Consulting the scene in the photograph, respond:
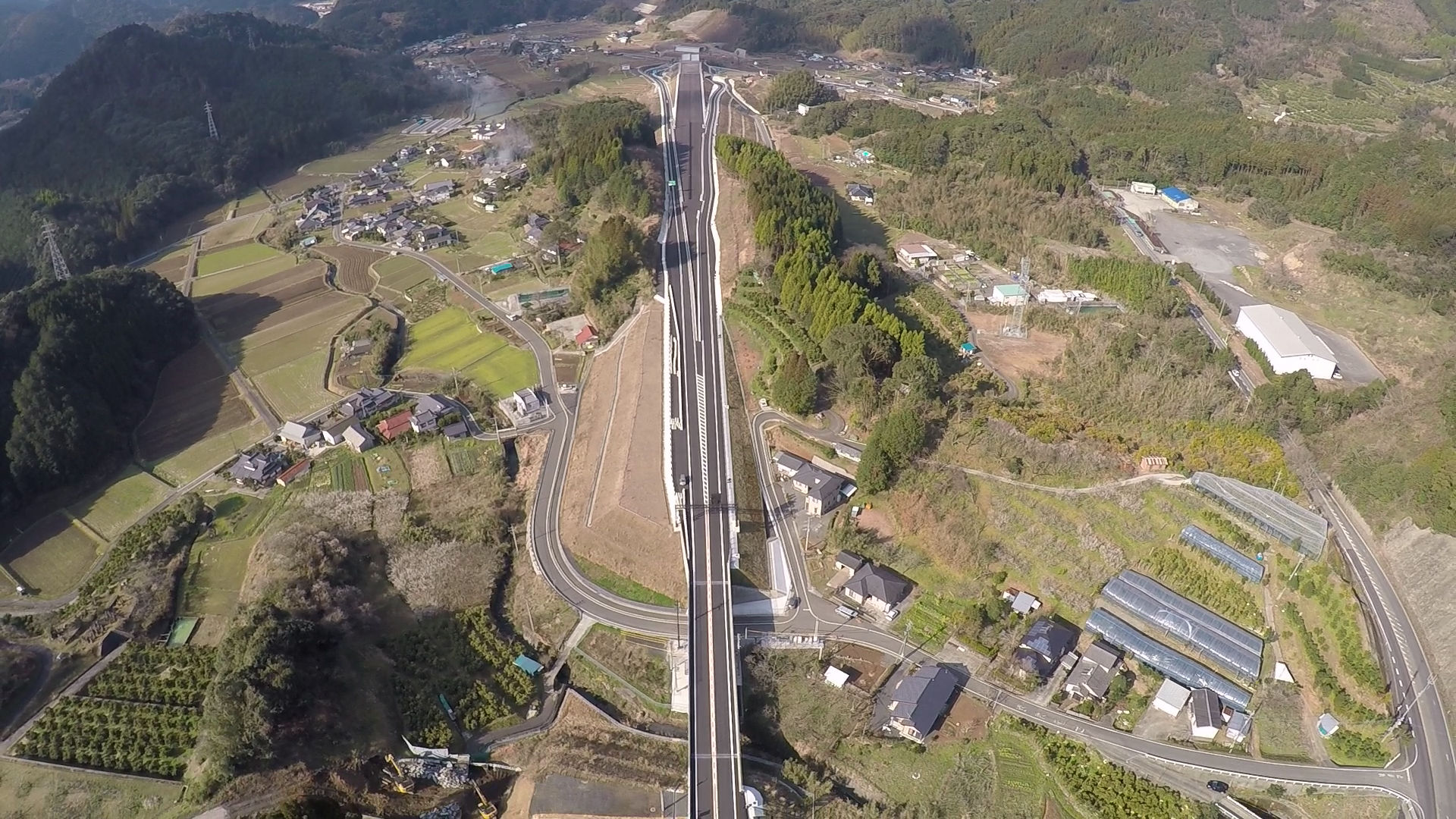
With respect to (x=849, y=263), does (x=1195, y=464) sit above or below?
below

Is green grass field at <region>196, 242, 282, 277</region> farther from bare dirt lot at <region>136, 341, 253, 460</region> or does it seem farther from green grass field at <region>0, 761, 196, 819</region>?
green grass field at <region>0, 761, 196, 819</region>

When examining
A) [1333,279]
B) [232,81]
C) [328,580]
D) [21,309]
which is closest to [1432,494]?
[1333,279]

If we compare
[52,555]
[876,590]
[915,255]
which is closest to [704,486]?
[876,590]

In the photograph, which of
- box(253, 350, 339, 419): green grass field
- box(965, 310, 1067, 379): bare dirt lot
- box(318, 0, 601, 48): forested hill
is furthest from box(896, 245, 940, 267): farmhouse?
box(318, 0, 601, 48): forested hill

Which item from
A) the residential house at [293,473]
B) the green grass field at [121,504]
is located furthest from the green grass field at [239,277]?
the residential house at [293,473]

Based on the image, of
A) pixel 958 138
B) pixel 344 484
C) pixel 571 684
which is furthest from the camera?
pixel 958 138

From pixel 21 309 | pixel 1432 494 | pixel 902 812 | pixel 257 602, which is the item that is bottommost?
pixel 902 812

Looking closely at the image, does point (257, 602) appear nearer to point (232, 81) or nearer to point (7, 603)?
point (7, 603)
